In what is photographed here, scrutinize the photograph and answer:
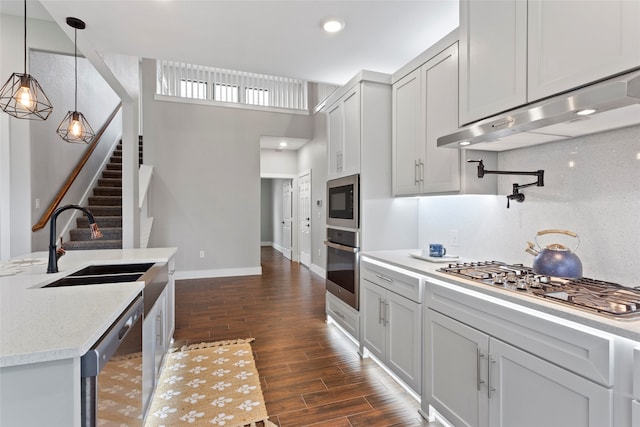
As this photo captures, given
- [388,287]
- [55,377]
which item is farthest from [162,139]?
[55,377]

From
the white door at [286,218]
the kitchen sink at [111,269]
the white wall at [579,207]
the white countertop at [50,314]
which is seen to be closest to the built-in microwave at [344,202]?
the white wall at [579,207]

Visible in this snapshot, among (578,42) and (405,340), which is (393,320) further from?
(578,42)

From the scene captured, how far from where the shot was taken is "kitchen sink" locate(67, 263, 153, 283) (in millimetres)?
2120

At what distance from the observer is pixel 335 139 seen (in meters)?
3.41

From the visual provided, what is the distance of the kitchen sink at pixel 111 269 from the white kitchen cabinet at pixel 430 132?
213 cm

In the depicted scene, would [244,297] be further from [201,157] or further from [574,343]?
[574,343]

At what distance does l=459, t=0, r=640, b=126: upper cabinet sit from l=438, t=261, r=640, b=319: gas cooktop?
0.89m

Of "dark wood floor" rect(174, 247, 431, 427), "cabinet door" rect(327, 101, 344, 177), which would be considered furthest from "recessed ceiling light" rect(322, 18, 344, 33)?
"dark wood floor" rect(174, 247, 431, 427)

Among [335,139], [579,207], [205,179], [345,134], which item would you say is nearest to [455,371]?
[579,207]

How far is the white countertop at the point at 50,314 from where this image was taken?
0.89 metres

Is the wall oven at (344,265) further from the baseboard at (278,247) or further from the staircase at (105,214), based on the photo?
the baseboard at (278,247)

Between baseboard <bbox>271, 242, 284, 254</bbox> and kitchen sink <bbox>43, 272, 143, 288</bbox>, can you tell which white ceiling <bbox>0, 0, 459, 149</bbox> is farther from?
baseboard <bbox>271, 242, 284, 254</bbox>

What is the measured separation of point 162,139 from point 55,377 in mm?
5419

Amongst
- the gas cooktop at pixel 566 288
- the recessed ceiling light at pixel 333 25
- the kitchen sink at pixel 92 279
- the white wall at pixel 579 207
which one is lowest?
the kitchen sink at pixel 92 279
